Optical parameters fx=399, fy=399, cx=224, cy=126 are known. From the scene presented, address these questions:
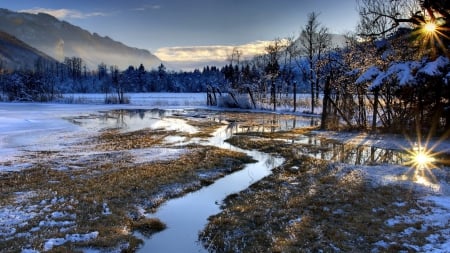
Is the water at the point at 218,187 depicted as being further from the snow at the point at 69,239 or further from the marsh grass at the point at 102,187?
the snow at the point at 69,239

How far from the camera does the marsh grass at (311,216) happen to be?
714cm

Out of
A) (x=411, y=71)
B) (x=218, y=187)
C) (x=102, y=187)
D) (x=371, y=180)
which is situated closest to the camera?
(x=102, y=187)

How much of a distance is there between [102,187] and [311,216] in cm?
554

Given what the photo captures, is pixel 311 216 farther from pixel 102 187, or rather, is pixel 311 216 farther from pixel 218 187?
pixel 102 187

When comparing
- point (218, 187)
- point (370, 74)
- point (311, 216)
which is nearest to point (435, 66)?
point (370, 74)

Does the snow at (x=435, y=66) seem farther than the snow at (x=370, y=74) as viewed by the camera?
No

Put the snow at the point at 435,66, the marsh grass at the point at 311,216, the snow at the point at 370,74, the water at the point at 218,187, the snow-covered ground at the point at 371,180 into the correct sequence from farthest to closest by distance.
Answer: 1. the snow at the point at 370,74
2. the snow at the point at 435,66
3. the water at the point at 218,187
4. the snow-covered ground at the point at 371,180
5. the marsh grass at the point at 311,216

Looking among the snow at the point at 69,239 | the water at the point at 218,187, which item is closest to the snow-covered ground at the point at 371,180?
the snow at the point at 69,239

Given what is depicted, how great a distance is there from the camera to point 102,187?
10.6 m

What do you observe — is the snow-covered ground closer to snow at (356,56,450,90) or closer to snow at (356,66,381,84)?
snow at (356,56,450,90)

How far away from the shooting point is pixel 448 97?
17406 mm

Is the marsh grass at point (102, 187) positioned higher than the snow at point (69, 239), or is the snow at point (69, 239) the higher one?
the marsh grass at point (102, 187)

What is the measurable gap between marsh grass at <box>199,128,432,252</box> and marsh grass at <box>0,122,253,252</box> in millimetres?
1651

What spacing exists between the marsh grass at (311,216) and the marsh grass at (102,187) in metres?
1.65
